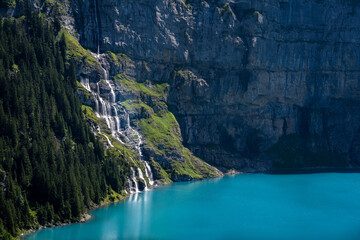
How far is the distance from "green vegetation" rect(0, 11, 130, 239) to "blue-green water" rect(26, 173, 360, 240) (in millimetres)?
4301

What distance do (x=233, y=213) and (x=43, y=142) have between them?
3800 centimetres

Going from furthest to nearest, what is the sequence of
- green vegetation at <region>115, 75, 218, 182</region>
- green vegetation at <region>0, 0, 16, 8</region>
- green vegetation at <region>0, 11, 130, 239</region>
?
1. green vegetation at <region>115, 75, 218, 182</region>
2. green vegetation at <region>0, 0, 16, 8</region>
3. green vegetation at <region>0, 11, 130, 239</region>

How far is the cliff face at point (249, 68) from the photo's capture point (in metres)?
153

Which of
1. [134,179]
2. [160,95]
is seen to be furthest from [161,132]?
[134,179]

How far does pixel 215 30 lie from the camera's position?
541ft

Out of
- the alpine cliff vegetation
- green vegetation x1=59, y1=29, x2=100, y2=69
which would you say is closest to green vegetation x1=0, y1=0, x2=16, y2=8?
the alpine cliff vegetation

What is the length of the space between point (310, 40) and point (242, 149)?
4399 centimetres

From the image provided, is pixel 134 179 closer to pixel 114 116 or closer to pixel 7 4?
pixel 114 116

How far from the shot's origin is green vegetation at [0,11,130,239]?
295 feet

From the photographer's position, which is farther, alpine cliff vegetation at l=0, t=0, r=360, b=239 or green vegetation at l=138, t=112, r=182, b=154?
green vegetation at l=138, t=112, r=182, b=154

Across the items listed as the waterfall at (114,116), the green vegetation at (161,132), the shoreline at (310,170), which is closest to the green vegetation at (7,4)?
the waterfall at (114,116)

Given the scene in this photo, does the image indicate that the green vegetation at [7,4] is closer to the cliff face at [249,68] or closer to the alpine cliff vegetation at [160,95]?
the alpine cliff vegetation at [160,95]

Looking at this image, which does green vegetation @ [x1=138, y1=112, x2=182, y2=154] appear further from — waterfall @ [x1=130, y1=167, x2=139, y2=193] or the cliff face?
waterfall @ [x1=130, y1=167, x2=139, y2=193]

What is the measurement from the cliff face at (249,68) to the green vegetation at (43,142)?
23747 millimetres
